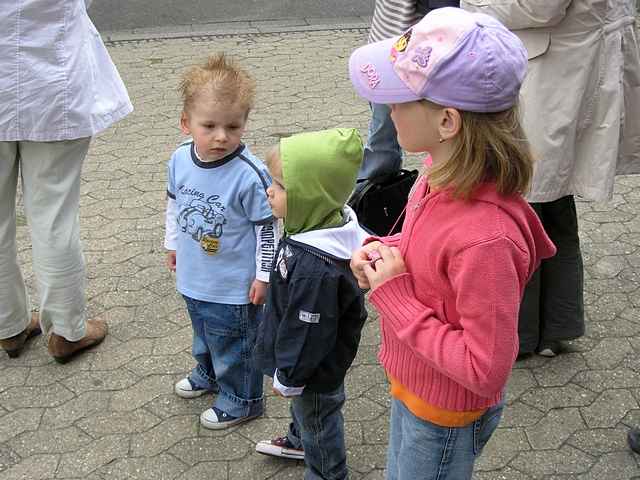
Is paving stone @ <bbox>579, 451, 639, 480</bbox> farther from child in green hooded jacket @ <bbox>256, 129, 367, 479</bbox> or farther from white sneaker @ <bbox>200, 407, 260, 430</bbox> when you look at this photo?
white sneaker @ <bbox>200, 407, 260, 430</bbox>

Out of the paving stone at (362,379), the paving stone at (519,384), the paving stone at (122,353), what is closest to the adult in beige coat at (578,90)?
the paving stone at (519,384)

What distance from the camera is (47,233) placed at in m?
3.31

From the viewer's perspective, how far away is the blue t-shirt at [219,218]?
9.01 ft

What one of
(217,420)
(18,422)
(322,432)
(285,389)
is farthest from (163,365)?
(285,389)

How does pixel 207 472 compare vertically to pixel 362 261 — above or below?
below

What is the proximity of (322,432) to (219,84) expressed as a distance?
1.19 meters

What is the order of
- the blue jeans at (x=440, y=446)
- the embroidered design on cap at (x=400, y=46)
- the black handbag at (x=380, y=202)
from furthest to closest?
1. the black handbag at (x=380, y=202)
2. the blue jeans at (x=440, y=446)
3. the embroidered design on cap at (x=400, y=46)

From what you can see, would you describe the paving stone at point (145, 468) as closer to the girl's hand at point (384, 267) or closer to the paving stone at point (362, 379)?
the paving stone at point (362, 379)

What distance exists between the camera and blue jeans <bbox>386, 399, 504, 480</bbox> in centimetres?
200

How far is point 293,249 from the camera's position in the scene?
7.71 ft

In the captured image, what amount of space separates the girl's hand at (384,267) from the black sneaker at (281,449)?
1295 mm

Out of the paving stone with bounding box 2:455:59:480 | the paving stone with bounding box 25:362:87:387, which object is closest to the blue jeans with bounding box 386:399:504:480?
the paving stone with bounding box 2:455:59:480

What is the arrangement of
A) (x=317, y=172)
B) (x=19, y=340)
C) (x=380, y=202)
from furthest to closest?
(x=380, y=202) → (x=19, y=340) → (x=317, y=172)

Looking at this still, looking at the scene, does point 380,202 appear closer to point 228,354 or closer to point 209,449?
point 228,354
